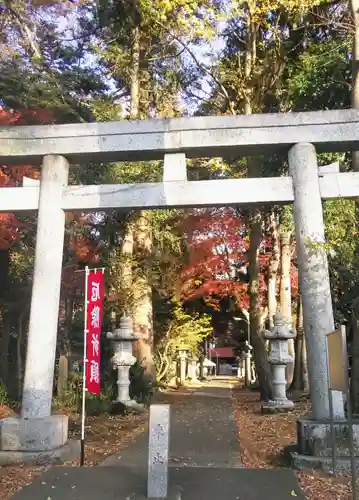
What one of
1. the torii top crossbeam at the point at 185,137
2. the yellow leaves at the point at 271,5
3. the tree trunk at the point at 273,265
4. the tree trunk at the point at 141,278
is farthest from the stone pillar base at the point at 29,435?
the tree trunk at the point at 273,265

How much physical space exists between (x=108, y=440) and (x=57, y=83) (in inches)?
382

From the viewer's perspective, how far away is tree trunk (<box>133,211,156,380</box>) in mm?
16875

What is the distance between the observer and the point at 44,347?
7605 mm

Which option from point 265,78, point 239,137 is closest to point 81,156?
point 239,137

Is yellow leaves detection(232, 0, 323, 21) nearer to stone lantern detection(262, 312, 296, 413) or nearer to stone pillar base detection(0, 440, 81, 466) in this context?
stone lantern detection(262, 312, 296, 413)

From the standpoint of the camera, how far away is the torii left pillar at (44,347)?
23.6ft

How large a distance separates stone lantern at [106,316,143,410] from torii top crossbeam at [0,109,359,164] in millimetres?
7194

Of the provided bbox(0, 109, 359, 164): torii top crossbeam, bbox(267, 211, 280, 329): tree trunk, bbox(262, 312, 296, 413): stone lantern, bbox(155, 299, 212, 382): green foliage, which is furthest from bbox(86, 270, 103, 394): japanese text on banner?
bbox(155, 299, 212, 382): green foliage

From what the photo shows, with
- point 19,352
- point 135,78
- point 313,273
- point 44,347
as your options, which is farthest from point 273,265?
point 44,347

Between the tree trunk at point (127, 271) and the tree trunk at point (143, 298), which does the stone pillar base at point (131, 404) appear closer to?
the tree trunk at point (143, 298)

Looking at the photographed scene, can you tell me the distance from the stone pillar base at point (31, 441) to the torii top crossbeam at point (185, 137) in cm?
413

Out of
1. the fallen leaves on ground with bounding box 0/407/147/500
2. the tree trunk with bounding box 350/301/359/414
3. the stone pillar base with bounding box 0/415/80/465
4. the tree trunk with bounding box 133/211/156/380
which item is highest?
the tree trunk with bounding box 133/211/156/380

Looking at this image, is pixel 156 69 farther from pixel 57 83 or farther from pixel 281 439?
pixel 281 439

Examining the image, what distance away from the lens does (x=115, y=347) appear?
14.5m
